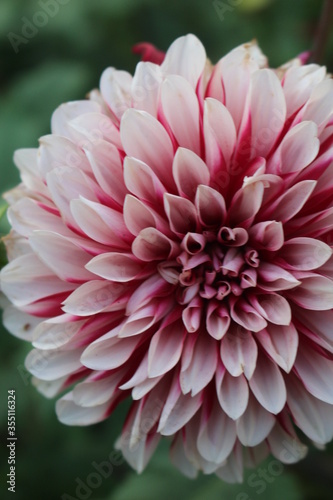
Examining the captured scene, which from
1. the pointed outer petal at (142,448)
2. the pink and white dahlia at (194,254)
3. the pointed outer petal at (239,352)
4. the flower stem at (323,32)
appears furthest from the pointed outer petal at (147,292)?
the flower stem at (323,32)

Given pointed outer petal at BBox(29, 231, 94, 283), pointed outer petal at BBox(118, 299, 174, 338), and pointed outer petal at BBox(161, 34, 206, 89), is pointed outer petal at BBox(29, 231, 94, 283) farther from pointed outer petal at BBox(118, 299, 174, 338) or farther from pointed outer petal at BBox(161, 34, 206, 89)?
pointed outer petal at BBox(161, 34, 206, 89)

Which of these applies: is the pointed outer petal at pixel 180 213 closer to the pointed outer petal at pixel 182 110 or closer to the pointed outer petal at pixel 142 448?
the pointed outer petal at pixel 182 110

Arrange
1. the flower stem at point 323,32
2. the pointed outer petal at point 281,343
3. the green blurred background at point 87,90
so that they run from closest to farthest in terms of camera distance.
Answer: the pointed outer petal at point 281,343 < the flower stem at point 323,32 < the green blurred background at point 87,90

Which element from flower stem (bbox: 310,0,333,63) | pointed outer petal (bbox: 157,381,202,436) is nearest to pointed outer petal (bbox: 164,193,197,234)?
pointed outer petal (bbox: 157,381,202,436)

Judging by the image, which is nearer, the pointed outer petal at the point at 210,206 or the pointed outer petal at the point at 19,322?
the pointed outer petal at the point at 210,206

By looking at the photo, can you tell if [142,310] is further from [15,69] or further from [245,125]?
[15,69]

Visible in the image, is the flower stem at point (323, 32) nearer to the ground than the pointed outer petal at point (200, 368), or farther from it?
farther from it
